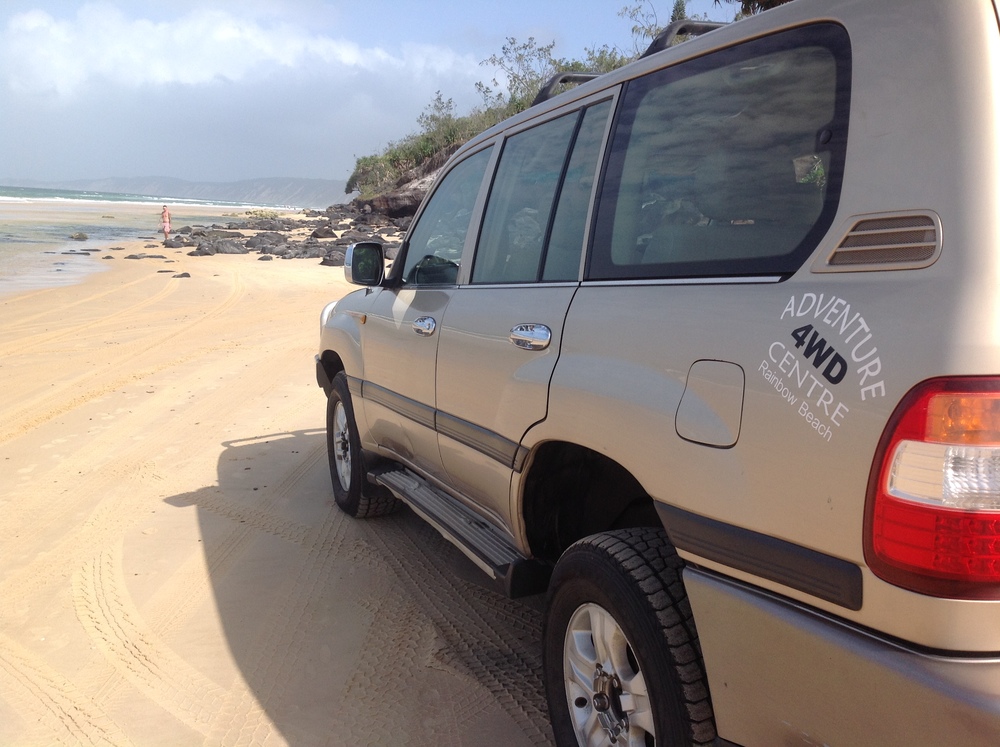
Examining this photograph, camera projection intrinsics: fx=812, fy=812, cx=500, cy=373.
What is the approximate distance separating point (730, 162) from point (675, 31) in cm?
82

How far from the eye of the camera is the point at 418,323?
145 inches

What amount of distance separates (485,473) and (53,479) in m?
3.88

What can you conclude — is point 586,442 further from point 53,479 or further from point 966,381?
point 53,479

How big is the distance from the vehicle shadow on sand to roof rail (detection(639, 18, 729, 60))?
2.35 meters

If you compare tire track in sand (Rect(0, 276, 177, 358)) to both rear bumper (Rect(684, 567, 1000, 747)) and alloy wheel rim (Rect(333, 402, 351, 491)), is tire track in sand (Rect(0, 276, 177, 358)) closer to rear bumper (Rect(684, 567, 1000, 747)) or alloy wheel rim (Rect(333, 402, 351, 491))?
alloy wheel rim (Rect(333, 402, 351, 491))

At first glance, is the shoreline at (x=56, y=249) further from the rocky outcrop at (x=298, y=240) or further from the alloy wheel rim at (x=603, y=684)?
the alloy wheel rim at (x=603, y=684)

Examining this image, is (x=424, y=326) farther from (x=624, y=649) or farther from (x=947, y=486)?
(x=947, y=486)

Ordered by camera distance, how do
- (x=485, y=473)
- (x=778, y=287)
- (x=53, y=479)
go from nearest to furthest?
(x=778, y=287) < (x=485, y=473) < (x=53, y=479)

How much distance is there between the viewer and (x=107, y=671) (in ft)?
10.8

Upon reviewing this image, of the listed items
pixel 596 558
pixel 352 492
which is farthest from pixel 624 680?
pixel 352 492

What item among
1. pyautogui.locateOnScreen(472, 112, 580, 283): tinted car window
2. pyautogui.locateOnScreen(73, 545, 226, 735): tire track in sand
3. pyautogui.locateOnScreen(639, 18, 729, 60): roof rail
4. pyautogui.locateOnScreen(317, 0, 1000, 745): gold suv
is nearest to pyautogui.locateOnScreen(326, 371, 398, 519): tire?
pyautogui.locateOnScreen(73, 545, 226, 735): tire track in sand

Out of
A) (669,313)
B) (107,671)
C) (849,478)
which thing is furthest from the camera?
(107,671)

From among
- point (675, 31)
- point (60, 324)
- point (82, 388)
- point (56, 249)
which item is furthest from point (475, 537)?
point (56, 249)

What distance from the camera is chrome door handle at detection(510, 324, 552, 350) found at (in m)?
2.61
